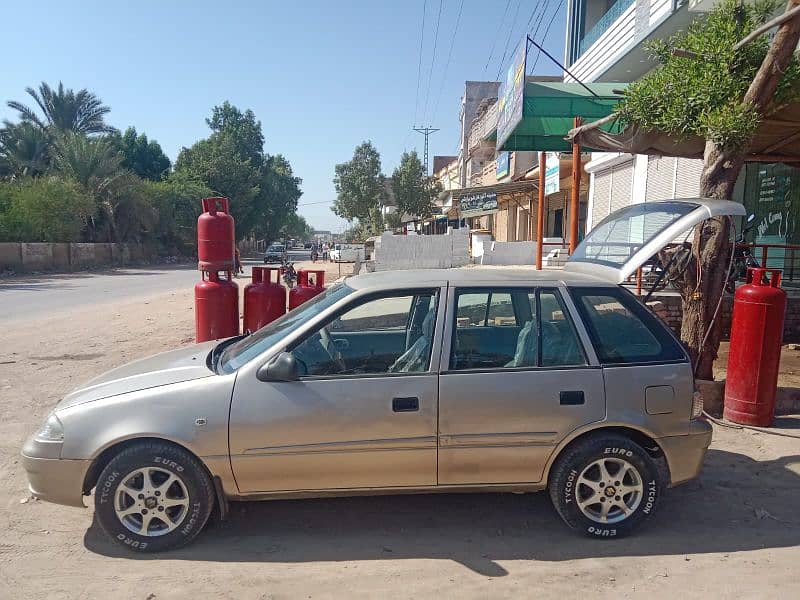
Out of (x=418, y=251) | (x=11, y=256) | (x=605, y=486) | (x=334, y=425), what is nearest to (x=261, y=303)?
(x=334, y=425)

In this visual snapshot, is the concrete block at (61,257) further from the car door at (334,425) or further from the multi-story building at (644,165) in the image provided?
the car door at (334,425)

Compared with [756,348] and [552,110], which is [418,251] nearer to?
[552,110]

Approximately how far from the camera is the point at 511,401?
11.9ft

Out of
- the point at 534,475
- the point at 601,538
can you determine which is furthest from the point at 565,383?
the point at 601,538

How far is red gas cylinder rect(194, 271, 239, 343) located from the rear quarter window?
462 cm

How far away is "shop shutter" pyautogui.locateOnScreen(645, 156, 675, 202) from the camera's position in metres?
13.1

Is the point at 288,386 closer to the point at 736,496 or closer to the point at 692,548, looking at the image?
the point at 692,548

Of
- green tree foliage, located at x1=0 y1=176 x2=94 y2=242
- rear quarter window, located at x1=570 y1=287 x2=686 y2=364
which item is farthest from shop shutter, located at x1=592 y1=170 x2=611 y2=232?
green tree foliage, located at x1=0 y1=176 x2=94 y2=242

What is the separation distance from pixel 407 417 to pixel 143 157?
5350 centimetres

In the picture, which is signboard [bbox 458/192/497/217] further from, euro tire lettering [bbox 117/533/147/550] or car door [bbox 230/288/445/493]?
euro tire lettering [bbox 117/533/147/550]

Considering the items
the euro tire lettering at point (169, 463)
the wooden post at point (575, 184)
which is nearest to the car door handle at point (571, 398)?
the euro tire lettering at point (169, 463)

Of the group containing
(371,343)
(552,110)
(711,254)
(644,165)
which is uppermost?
(552,110)

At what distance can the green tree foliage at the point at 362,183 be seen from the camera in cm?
4400

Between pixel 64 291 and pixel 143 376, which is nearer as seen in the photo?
pixel 143 376
